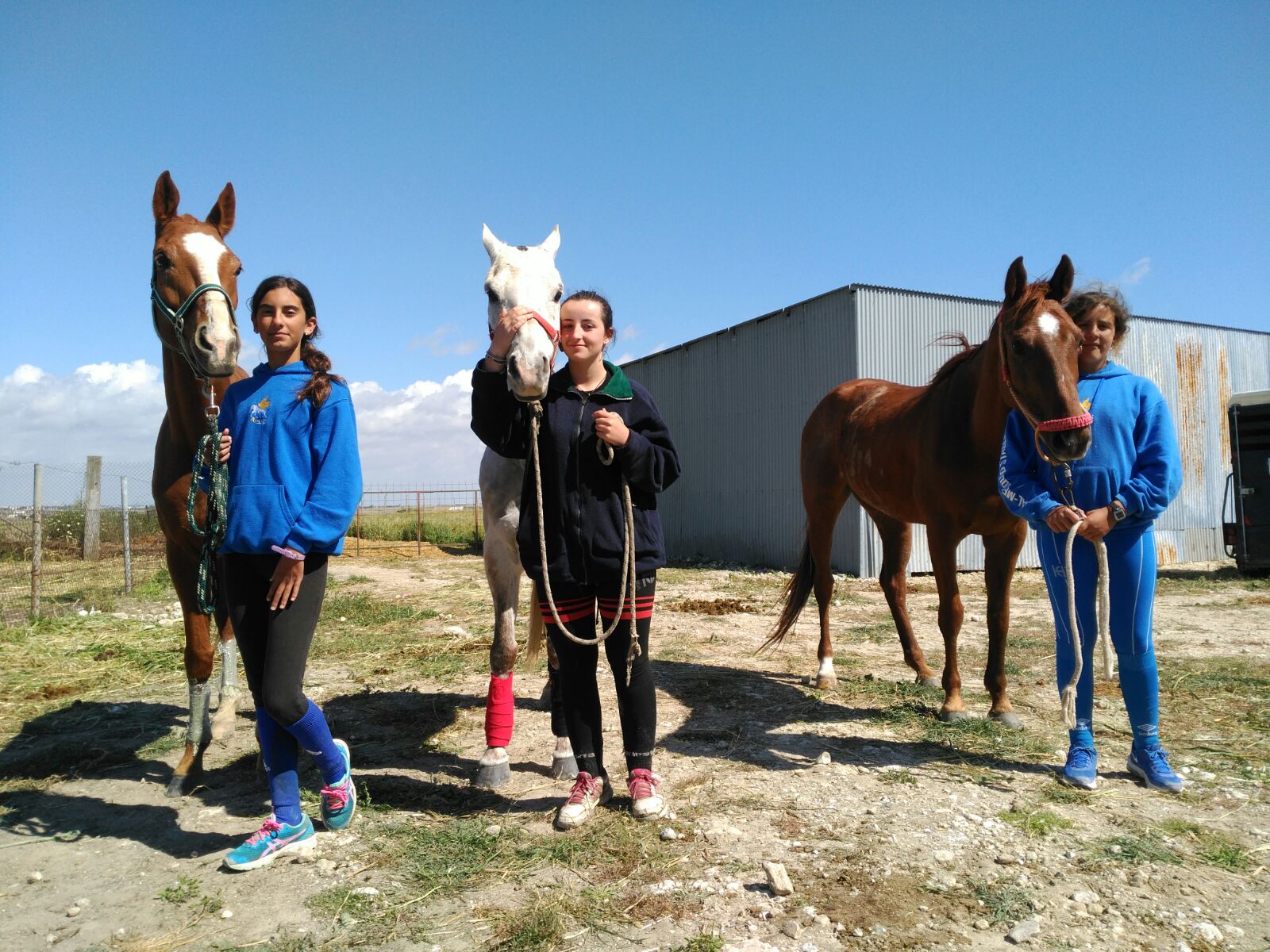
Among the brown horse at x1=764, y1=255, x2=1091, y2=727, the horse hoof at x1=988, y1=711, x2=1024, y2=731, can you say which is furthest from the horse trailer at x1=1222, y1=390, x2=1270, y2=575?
the horse hoof at x1=988, y1=711, x2=1024, y2=731

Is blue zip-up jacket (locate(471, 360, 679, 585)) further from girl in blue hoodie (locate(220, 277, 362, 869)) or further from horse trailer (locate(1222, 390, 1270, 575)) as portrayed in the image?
horse trailer (locate(1222, 390, 1270, 575))

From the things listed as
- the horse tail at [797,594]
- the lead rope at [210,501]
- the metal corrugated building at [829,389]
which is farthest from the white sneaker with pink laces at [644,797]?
the metal corrugated building at [829,389]

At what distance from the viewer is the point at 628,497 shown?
269cm

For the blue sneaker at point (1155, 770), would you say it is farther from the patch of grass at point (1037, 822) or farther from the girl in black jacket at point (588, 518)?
the girl in black jacket at point (588, 518)

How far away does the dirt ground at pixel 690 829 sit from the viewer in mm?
2139

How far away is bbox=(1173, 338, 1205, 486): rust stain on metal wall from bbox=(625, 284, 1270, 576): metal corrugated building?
2cm

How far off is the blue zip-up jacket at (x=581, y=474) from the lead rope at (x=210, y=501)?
108 centimetres

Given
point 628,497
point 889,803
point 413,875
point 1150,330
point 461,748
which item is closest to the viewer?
point 413,875

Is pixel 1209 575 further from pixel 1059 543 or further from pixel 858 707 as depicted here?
pixel 1059 543

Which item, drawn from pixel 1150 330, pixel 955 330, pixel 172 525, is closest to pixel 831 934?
pixel 172 525

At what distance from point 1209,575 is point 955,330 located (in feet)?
18.7

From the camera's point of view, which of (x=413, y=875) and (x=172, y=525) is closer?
(x=413, y=875)

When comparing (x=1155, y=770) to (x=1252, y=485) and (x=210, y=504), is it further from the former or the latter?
(x=1252, y=485)

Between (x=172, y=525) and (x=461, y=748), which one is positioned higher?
(x=172, y=525)
